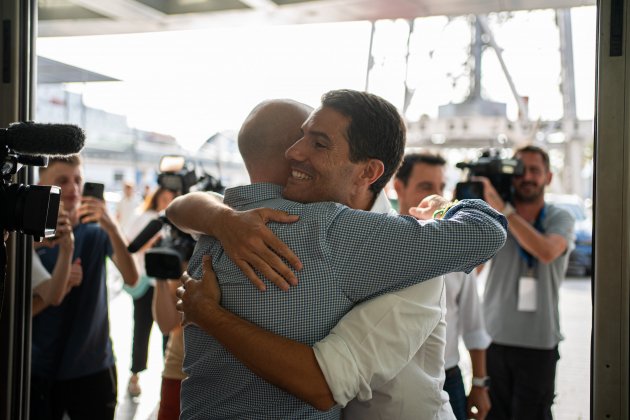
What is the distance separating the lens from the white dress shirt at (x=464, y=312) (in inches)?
102

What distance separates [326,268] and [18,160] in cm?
74

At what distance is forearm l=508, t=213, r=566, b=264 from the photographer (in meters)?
3.33

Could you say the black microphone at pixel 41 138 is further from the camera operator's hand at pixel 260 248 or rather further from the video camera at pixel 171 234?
the video camera at pixel 171 234

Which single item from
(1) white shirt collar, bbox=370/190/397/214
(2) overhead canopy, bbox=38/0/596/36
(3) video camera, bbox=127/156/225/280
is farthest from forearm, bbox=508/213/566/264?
(1) white shirt collar, bbox=370/190/397/214

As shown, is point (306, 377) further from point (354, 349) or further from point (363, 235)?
point (363, 235)

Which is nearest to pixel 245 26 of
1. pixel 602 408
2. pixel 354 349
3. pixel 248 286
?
pixel 248 286

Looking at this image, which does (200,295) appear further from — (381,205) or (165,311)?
(165,311)

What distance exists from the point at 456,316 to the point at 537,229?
3.91 feet

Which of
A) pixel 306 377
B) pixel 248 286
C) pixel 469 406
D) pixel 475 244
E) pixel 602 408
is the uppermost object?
pixel 475 244

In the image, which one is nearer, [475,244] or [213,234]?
[475,244]

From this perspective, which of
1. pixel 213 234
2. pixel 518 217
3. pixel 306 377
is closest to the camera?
pixel 306 377

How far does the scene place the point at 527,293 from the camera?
3422 millimetres

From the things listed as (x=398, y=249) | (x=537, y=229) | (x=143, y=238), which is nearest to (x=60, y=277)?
(x=143, y=238)

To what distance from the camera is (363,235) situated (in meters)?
1.25
